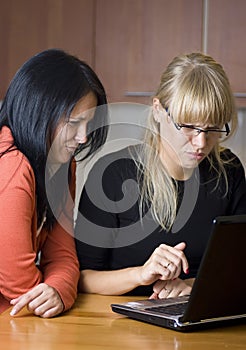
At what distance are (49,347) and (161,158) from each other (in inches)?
29.3

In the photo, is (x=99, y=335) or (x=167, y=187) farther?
(x=167, y=187)

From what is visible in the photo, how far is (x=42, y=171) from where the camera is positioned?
1560mm

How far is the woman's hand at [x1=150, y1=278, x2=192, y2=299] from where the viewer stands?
159 centimetres

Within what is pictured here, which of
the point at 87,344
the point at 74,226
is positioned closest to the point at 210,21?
the point at 74,226

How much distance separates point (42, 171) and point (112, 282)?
28cm

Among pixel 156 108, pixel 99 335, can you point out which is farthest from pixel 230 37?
pixel 99 335

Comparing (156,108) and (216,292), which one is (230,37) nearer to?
(156,108)

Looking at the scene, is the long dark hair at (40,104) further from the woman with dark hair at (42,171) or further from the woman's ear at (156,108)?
the woman's ear at (156,108)

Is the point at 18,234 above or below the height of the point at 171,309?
above

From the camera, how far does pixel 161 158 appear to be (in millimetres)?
1863

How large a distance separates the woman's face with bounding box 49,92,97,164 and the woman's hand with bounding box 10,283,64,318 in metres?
0.28

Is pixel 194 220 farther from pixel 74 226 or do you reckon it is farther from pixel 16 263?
pixel 16 263

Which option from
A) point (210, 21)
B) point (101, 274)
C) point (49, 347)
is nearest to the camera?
point (49, 347)

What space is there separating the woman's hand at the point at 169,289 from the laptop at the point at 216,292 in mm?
160
